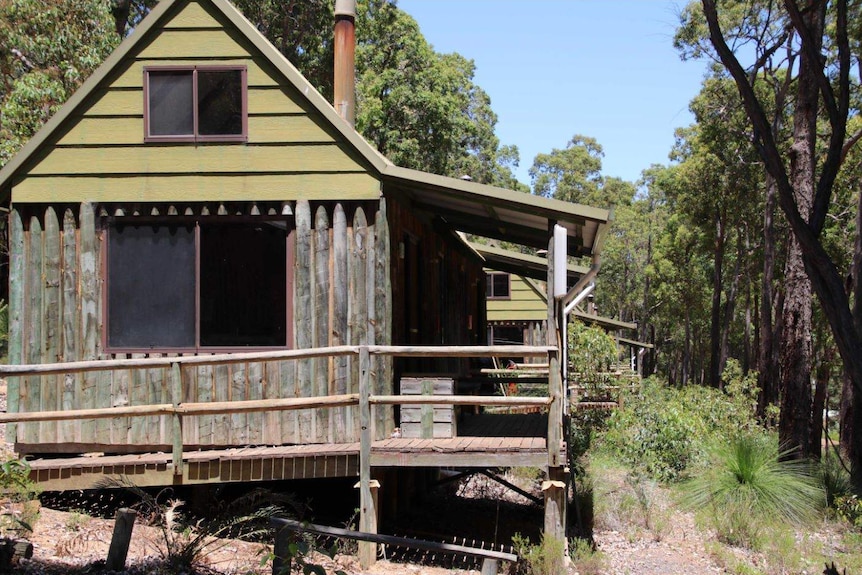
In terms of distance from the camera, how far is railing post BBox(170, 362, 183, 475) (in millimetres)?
8336

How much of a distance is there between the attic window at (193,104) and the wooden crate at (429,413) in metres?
3.37

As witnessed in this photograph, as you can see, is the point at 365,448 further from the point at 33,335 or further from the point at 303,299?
the point at 33,335

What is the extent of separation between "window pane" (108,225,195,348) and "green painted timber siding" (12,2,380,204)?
0.49 meters

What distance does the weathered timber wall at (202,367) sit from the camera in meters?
9.11

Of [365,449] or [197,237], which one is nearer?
[365,449]

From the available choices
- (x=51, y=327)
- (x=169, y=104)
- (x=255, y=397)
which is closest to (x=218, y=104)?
(x=169, y=104)

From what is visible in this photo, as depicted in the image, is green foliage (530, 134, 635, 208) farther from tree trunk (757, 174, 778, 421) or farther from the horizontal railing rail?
the horizontal railing rail

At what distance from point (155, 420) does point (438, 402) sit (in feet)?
10.3

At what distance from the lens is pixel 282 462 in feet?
28.0

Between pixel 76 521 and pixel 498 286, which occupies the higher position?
pixel 498 286

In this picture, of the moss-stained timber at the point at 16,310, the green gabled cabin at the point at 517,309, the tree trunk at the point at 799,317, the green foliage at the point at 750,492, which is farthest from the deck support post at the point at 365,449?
the green gabled cabin at the point at 517,309

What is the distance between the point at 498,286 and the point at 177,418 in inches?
891

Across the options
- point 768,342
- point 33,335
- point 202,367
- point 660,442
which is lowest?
point 660,442

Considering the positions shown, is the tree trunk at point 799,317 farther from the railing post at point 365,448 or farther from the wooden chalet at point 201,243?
the railing post at point 365,448
